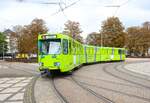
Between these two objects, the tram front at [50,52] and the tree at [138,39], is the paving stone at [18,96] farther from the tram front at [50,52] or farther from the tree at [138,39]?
the tree at [138,39]

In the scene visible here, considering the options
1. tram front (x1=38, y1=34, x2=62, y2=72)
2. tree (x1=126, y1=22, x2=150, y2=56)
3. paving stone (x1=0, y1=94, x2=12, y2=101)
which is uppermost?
tree (x1=126, y1=22, x2=150, y2=56)

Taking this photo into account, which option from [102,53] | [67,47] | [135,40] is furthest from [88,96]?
[135,40]

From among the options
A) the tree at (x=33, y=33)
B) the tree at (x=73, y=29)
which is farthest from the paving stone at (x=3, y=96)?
the tree at (x=73, y=29)

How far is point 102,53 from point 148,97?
34.7m

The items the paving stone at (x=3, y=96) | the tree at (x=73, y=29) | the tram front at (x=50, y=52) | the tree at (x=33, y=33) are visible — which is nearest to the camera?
the paving stone at (x=3, y=96)

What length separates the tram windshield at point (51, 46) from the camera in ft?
64.7

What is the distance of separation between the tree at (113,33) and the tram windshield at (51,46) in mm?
65002

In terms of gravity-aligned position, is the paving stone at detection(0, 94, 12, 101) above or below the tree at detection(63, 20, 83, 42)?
below

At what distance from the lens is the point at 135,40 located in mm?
92688

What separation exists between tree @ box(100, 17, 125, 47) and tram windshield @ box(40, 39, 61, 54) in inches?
2559

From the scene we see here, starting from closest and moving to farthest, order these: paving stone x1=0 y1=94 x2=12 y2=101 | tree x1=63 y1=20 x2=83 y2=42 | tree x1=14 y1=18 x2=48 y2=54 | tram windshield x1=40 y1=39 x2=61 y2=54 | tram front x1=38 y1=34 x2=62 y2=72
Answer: paving stone x1=0 y1=94 x2=12 y2=101
tram front x1=38 y1=34 x2=62 y2=72
tram windshield x1=40 y1=39 x2=61 y2=54
tree x1=14 y1=18 x2=48 y2=54
tree x1=63 y1=20 x2=83 y2=42

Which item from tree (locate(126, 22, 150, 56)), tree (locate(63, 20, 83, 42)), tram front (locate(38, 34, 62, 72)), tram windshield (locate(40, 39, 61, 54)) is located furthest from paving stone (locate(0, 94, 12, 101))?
tree (locate(126, 22, 150, 56))

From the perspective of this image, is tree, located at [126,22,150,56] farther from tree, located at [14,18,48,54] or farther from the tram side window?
the tram side window

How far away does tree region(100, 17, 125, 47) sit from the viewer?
275 ft
